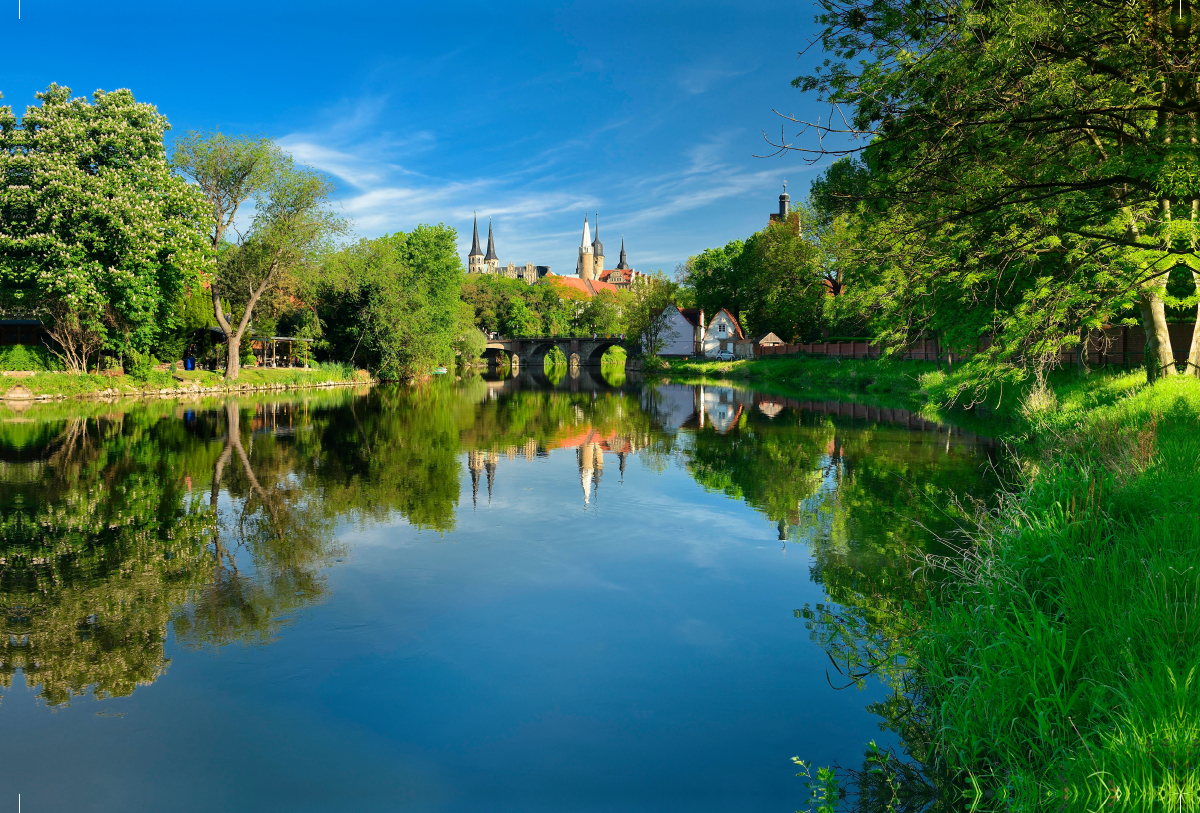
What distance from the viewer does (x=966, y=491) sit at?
42.5 ft

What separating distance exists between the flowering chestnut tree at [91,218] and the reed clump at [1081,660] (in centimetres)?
3813

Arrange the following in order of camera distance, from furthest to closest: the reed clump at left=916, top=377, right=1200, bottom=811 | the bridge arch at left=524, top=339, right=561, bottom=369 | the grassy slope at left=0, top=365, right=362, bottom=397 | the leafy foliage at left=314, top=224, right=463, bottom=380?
the bridge arch at left=524, top=339, right=561, bottom=369, the leafy foliage at left=314, top=224, right=463, bottom=380, the grassy slope at left=0, top=365, right=362, bottom=397, the reed clump at left=916, top=377, right=1200, bottom=811

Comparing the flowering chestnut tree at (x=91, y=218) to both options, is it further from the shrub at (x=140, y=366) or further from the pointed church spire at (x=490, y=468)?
→ the pointed church spire at (x=490, y=468)

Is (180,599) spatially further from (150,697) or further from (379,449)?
(379,449)

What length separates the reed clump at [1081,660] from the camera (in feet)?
12.5

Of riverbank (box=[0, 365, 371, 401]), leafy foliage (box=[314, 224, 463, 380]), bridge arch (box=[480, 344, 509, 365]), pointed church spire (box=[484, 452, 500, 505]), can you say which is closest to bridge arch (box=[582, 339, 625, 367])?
bridge arch (box=[480, 344, 509, 365])

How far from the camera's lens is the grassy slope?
3562cm

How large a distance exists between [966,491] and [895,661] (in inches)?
301

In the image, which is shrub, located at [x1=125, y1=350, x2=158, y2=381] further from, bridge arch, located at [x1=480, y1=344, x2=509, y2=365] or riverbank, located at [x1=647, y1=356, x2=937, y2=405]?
bridge arch, located at [x1=480, y1=344, x2=509, y2=365]

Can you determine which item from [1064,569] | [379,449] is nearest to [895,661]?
[1064,569]

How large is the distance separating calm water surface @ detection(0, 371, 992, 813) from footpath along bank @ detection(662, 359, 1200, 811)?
1.77 feet

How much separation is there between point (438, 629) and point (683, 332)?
85631 mm

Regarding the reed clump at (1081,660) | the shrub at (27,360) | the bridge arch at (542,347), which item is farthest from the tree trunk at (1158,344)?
the bridge arch at (542,347)

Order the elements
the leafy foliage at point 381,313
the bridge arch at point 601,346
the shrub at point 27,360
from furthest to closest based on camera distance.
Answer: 1. the bridge arch at point 601,346
2. the leafy foliage at point 381,313
3. the shrub at point 27,360
